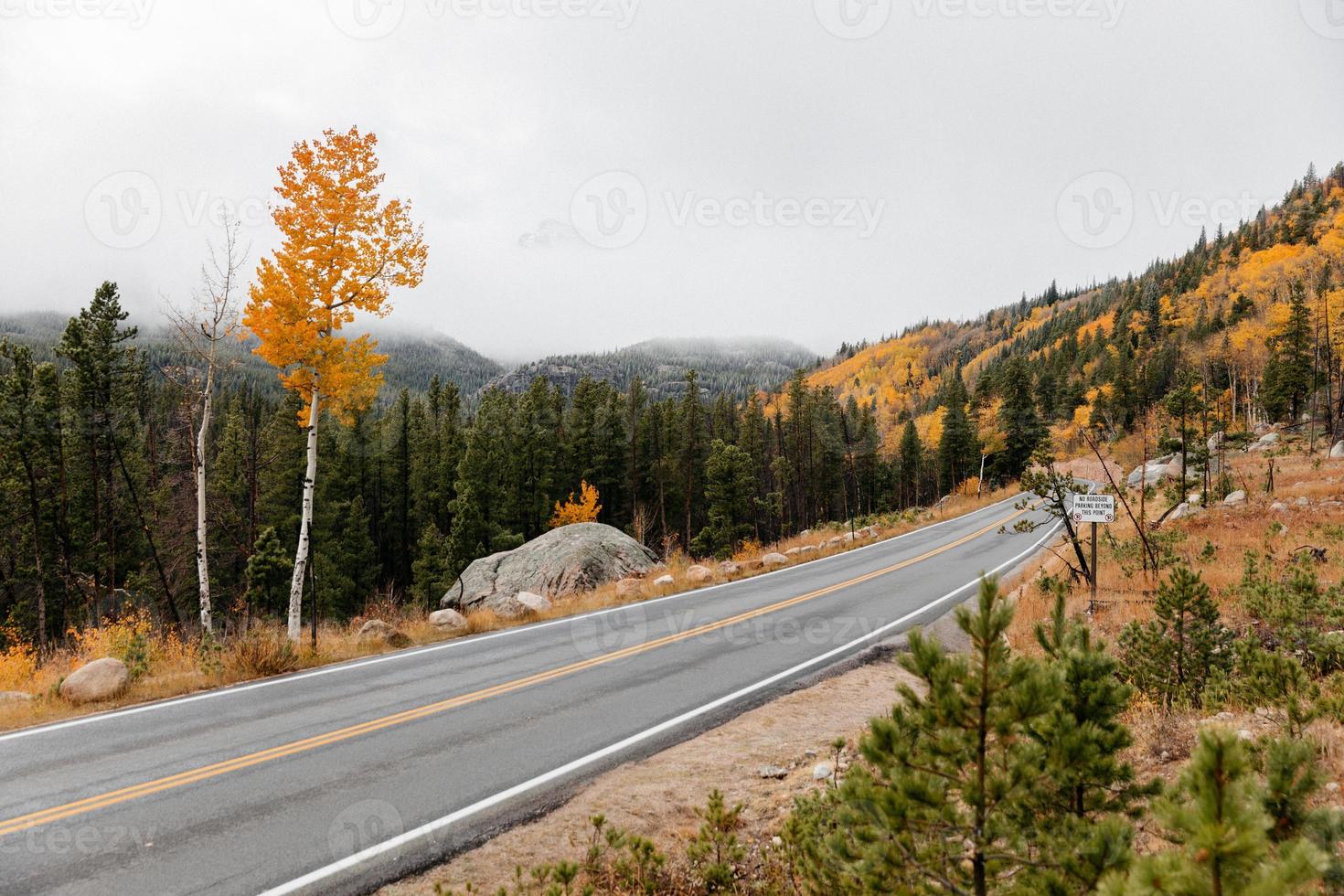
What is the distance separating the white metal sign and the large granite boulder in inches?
500

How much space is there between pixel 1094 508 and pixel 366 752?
36.2ft

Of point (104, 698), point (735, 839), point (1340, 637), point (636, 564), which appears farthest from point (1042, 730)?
point (636, 564)

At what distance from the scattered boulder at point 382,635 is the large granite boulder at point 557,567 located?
8.14 metres

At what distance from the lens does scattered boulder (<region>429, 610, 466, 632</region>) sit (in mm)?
12227

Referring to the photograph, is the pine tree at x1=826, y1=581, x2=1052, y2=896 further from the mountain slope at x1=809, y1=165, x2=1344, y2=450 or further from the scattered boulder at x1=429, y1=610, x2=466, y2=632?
the mountain slope at x1=809, y1=165, x2=1344, y2=450

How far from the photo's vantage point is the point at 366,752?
6246mm

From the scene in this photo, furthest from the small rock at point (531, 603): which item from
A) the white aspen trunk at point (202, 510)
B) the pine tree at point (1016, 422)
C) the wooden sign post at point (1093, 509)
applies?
the pine tree at point (1016, 422)

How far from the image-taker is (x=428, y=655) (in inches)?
406

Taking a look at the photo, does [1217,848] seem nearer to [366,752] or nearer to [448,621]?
[366,752]

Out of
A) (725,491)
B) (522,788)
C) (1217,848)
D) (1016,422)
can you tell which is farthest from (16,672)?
(1016,422)

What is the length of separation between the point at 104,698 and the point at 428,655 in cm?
416

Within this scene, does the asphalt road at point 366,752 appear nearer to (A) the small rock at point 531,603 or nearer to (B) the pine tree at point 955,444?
(A) the small rock at point 531,603

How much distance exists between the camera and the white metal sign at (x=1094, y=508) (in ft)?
31.9

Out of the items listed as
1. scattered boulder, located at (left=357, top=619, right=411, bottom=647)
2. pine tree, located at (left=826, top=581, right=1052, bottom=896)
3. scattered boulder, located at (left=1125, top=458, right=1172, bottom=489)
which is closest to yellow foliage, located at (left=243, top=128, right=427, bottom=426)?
scattered boulder, located at (left=357, top=619, right=411, bottom=647)
